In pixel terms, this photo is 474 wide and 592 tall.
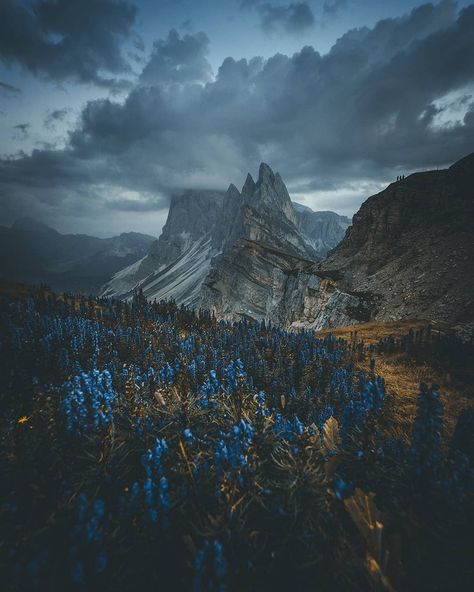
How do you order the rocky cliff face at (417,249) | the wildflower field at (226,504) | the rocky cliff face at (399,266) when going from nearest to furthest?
the wildflower field at (226,504) → the rocky cliff face at (417,249) → the rocky cliff face at (399,266)

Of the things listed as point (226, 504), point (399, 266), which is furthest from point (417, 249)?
point (226, 504)

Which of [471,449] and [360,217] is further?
[360,217]

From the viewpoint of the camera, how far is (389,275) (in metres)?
53.2

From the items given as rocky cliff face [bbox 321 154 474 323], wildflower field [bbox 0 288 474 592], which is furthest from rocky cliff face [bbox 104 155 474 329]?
wildflower field [bbox 0 288 474 592]

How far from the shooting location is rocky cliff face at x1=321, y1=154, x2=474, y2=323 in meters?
40.9

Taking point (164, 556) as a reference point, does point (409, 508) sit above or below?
above

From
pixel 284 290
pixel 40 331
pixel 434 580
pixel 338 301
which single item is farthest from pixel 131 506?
pixel 284 290

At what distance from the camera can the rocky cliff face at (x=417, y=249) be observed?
40.9 metres

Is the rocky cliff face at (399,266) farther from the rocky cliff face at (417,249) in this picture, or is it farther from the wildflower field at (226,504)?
the wildflower field at (226,504)

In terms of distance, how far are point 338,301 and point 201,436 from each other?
171 ft

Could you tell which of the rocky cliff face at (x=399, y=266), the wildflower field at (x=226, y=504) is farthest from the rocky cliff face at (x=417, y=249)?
the wildflower field at (x=226, y=504)

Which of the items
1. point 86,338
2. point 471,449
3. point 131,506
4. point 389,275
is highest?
point 389,275

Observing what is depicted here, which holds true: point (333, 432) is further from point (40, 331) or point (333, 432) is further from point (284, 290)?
point (284, 290)

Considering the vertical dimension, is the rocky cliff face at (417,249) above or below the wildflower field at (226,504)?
above
